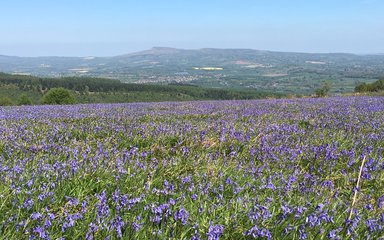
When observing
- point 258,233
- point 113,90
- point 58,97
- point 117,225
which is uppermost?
point 117,225

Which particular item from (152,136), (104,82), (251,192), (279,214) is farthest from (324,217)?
(104,82)

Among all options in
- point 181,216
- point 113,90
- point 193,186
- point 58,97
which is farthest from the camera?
point 113,90

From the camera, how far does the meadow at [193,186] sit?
2.72 metres

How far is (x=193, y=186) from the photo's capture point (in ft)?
11.9

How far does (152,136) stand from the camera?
257 inches

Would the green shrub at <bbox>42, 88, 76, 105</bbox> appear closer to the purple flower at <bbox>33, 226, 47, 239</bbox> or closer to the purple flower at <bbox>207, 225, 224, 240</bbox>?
the purple flower at <bbox>33, 226, 47, 239</bbox>

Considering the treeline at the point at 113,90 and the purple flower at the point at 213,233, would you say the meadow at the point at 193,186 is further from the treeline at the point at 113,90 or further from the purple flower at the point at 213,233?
the treeline at the point at 113,90

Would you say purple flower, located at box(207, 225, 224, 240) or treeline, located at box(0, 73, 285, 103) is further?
treeline, located at box(0, 73, 285, 103)

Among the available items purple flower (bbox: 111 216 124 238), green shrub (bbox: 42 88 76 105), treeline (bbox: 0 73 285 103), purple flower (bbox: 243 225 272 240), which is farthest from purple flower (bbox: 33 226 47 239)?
treeline (bbox: 0 73 285 103)

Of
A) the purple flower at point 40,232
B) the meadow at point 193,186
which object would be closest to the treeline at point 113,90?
the meadow at point 193,186

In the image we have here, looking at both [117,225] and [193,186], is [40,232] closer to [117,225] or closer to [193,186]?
[117,225]

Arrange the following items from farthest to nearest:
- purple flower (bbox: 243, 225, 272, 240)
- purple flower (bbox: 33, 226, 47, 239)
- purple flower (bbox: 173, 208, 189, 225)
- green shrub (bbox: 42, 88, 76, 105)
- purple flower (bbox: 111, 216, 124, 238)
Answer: green shrub (bbox: 42, 88, 76, 105), purple flower (bbox: 173, 208, 189, 225), purple flower (bbox: 243, 225, 272, 240), purple flower (bbox: 111, 216, 124, 238), purple flower (bbox: 33, 226, 47, 239)

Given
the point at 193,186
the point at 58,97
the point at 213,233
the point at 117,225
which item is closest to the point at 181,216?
the point at 213,233

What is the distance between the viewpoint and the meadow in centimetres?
272
